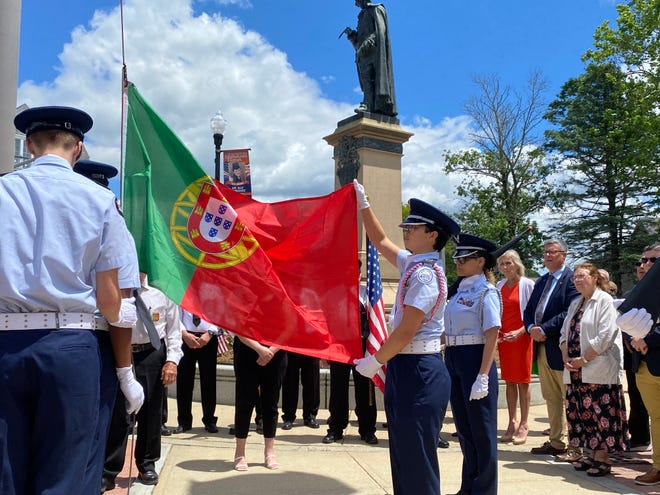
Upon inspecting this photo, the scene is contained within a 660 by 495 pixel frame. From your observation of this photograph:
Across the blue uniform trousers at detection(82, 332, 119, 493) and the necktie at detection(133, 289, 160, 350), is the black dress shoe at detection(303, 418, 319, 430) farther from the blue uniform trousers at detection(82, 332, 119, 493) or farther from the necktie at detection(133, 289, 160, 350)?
the blue uniform trousers at detection(82, 332, 119, 493)

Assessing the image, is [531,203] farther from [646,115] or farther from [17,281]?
[17,281]

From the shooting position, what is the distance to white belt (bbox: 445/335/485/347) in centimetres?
485

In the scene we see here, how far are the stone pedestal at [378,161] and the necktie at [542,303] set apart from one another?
182 inches

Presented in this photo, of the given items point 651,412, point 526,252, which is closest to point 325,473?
point 651,412

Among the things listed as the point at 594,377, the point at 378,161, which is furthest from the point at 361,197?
the point at 378,161

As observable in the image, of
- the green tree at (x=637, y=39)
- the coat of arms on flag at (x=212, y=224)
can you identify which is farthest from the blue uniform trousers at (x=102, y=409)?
the green tree at (x=637, y=39)

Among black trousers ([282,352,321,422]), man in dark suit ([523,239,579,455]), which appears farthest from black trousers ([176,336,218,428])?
man in dark suit ([523,239,579,455])

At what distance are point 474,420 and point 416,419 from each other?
1117 millimetres

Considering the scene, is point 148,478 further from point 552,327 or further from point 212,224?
point 552,327

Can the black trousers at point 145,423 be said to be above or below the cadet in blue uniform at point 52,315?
below

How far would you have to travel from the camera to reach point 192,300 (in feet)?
14.5

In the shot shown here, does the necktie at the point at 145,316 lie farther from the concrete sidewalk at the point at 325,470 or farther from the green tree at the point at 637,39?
the green tree at the point at 637,39

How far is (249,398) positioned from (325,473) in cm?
100

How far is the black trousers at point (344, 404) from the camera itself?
22.6 feet
